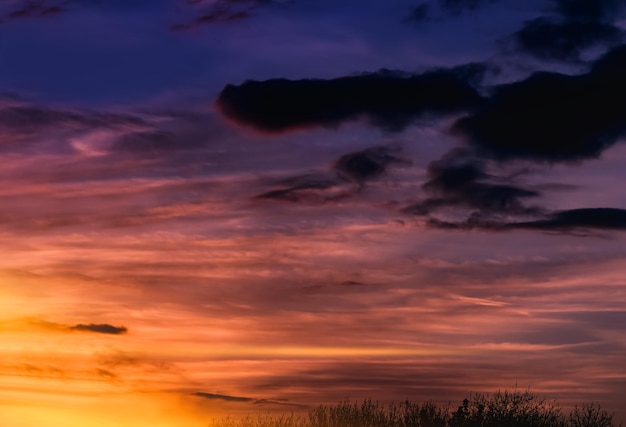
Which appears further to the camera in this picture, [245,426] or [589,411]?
[245,426]

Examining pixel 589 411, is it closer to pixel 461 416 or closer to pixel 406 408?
pixel 461 416

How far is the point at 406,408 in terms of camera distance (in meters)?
41.3

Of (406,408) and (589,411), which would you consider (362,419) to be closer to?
(406,408)

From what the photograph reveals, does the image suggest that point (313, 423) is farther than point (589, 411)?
Yes

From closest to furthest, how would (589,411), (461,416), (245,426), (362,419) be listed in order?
(589,411) < (461,416) < (362,419) < (245,426)

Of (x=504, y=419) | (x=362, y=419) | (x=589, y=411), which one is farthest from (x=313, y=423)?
(x=589, y=411)

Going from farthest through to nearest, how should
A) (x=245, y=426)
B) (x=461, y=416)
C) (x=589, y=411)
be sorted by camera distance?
1. (x=245, y=426)
2. (x=461, y=416)
3. (x=589, y=411)

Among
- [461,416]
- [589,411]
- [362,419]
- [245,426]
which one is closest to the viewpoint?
[589,411]

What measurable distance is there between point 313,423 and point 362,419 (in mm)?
2401

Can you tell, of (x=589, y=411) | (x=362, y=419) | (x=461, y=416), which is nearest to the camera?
(x=589, y=411)

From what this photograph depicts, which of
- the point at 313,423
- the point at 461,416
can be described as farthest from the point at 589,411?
the point at 313,423

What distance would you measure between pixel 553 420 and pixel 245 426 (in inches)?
677

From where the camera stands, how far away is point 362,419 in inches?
1679

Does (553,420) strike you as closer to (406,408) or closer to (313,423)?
(406,408)
